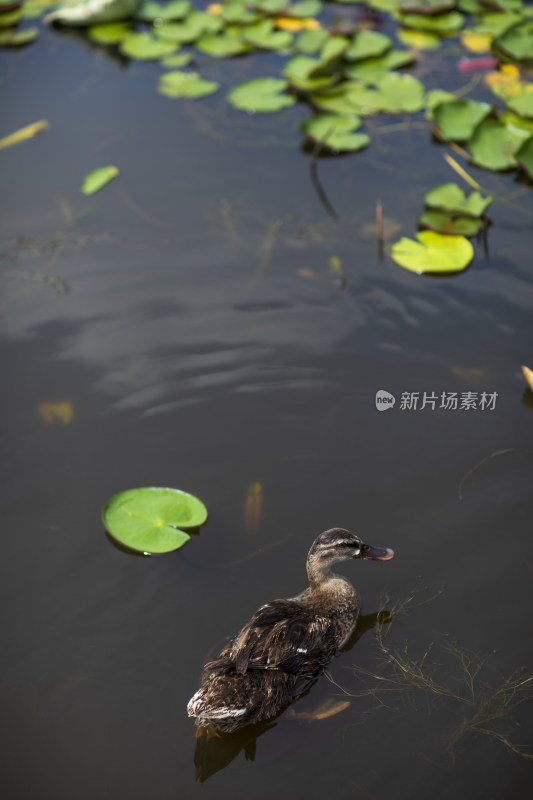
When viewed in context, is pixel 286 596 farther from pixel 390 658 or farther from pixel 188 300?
pixel 188 300

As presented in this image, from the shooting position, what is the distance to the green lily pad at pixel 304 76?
6.73 m

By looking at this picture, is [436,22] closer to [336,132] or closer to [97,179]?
[336,132]

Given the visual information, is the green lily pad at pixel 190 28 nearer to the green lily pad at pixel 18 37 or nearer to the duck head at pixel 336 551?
the green lily pad at pixel 18 37

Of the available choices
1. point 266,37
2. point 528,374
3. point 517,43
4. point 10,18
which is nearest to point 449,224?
point 528,374

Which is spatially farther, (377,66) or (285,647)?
(377,66)

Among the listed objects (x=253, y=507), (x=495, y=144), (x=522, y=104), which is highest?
(x=522, y=104)

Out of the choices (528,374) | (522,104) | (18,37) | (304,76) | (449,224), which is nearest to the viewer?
(528,374)

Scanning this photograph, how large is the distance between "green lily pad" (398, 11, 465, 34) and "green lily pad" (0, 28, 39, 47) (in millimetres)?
3958

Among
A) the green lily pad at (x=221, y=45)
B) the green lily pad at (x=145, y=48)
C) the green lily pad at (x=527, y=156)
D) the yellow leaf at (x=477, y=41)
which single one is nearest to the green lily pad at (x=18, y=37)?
the green lily pad at (x=145, y=48)

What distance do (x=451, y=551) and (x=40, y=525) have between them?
2.27m

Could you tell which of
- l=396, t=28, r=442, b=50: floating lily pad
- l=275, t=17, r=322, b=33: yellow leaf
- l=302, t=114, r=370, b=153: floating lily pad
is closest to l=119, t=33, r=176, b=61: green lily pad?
l=275, t=17, r=322, b=33: yellow leaf

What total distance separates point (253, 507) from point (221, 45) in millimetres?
5420

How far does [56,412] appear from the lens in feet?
15.2

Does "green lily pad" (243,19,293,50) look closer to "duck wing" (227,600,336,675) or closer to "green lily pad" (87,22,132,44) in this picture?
"green lily pad" (87,22,132,44)
